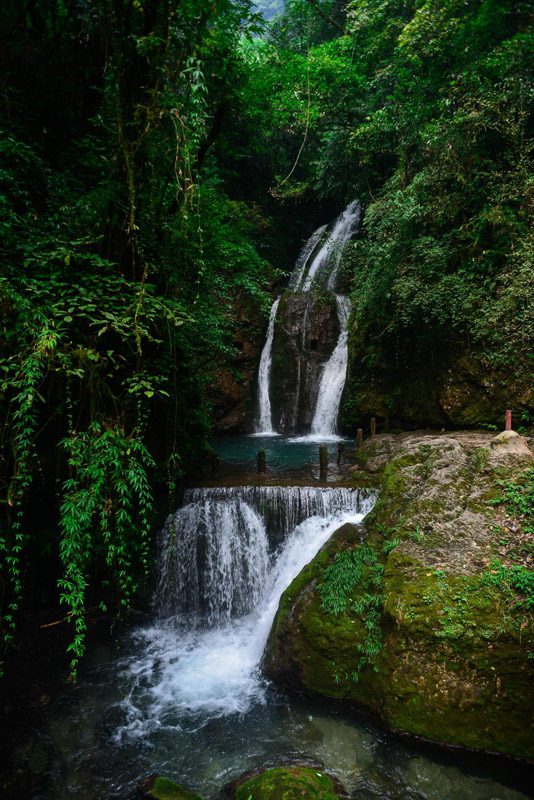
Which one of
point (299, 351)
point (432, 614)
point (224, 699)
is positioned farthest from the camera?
point (299, 351)

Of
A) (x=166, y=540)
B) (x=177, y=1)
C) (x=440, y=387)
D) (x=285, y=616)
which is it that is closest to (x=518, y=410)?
(x=440, y=387)

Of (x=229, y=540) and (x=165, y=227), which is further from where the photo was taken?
(x=229, y=540)

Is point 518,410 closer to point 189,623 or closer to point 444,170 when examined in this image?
point 444,170

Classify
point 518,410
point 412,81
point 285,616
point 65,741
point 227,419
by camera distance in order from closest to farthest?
1. point 65,741
2. point 285,616
3. point 518,410
4. point 412,81
5. point 227,419

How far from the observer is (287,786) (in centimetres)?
391

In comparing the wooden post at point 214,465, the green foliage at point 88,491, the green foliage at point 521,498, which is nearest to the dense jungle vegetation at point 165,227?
the green foliage at point 88,491

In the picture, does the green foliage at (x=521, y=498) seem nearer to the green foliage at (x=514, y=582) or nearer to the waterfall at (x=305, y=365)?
the green foliage at (x=514, y=582)

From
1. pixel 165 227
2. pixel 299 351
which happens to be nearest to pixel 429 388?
pixel 299 351

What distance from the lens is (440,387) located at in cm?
1155

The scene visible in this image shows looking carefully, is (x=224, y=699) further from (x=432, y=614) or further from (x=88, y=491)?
(x=88, y=491)

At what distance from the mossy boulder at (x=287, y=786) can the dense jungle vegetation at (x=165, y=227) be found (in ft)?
7.45

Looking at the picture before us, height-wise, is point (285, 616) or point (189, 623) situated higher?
point (285, 616)

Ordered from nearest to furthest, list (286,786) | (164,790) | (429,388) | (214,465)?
(286,786) < (164,790) < (214,465) < (429,388)

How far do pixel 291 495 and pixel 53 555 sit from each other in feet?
13.5
